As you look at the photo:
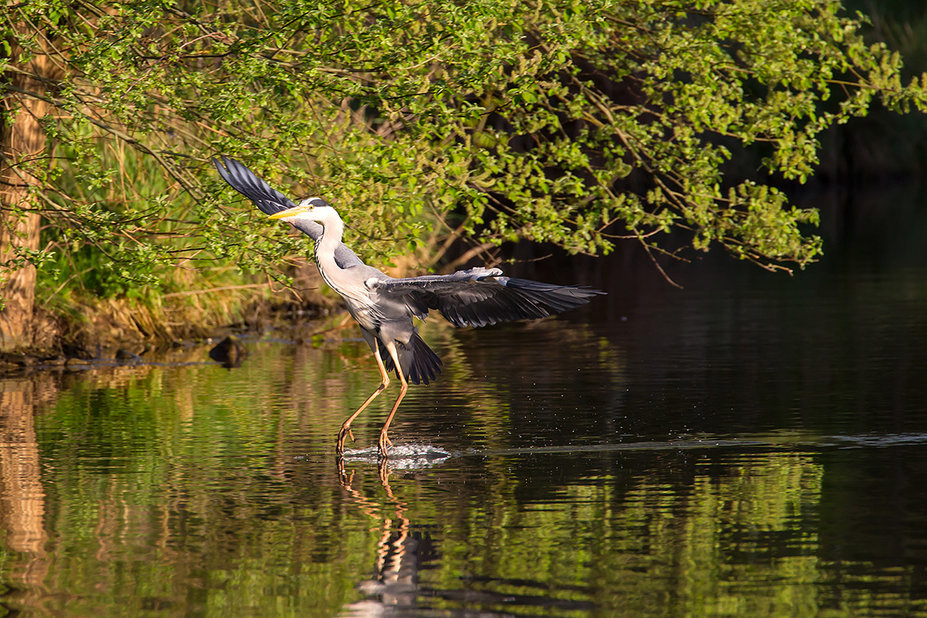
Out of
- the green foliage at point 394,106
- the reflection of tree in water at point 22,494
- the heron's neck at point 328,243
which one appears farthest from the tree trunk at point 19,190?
the heron's neck at point 328,243

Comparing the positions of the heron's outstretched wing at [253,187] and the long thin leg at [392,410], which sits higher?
the heron's outstretched wing at [253,187]

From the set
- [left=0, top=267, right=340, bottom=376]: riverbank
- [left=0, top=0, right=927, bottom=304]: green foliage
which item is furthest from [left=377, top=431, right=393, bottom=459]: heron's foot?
[left=0, top=267, right=340, bottom=376]: riverbank

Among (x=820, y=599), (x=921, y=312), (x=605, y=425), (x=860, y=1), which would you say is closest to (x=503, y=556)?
(x=820, y=599)

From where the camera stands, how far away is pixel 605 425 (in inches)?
496

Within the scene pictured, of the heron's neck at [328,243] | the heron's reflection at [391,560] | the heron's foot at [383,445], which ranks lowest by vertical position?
the heron's reflection at [391,560]

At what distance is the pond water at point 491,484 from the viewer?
24.3 feet

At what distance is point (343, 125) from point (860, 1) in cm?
3970

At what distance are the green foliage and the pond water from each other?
4.84ft

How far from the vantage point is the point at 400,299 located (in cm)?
1170

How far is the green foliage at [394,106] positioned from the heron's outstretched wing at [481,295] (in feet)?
7.23

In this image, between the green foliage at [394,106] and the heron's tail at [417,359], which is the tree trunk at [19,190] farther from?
the heron's tail at [417,359]

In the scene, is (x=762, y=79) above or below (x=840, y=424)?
above

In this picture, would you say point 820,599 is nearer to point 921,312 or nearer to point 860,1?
point 921,312

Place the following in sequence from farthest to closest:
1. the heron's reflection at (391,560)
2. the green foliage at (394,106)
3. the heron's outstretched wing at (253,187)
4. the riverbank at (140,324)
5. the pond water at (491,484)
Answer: the riverbank at (140,324) < the green foliage at (394,106) < the heron's outstretched wing at (253,187) < the pond water at (491,484) < the heron's reflection at (391,560)
